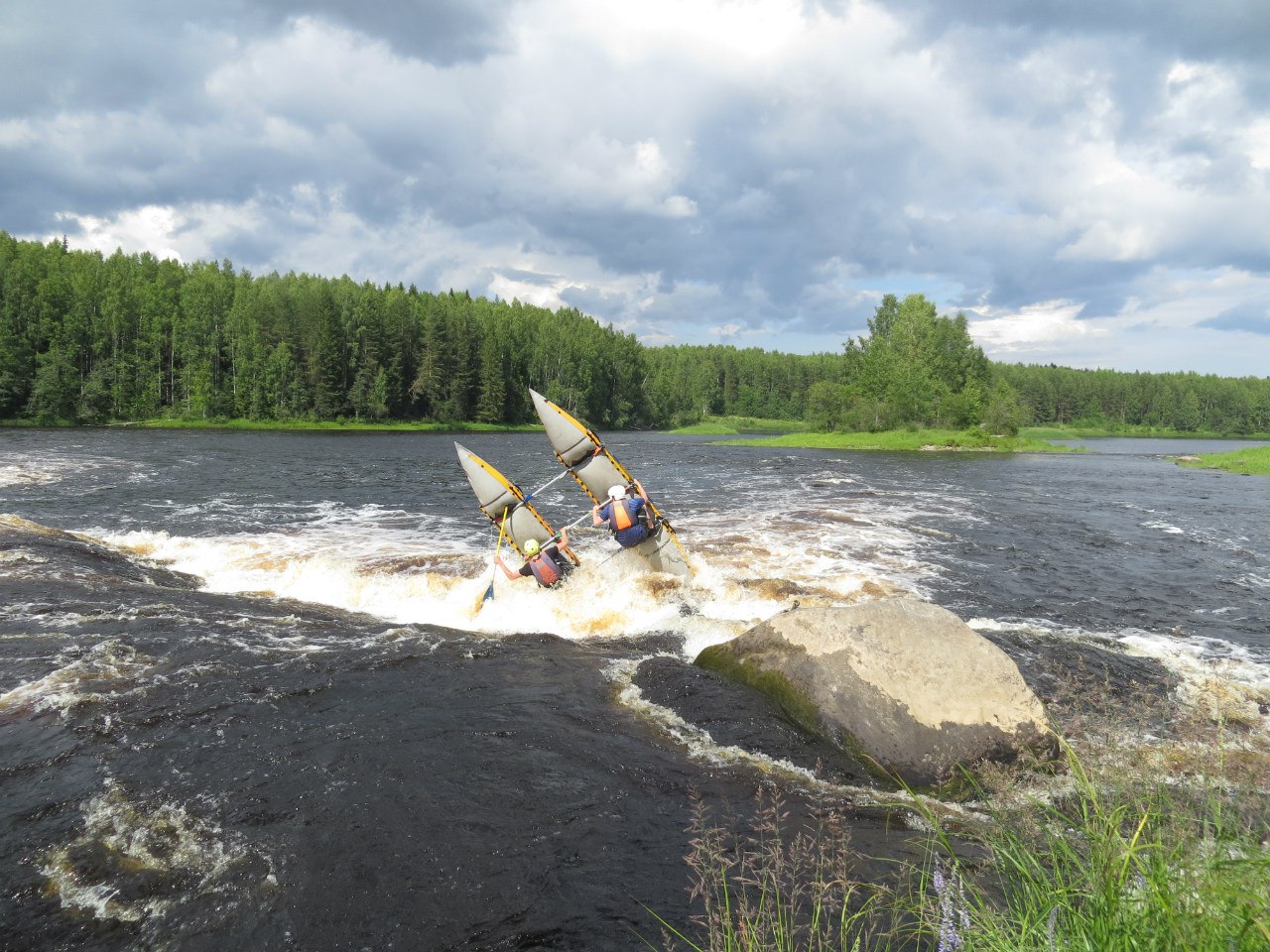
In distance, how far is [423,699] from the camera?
326 inches

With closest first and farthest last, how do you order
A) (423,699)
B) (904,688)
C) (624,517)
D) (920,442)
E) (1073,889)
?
1. (1073,889)
2. (904,688)
3. (423,699)
4. (624,517)
5. (920,442)

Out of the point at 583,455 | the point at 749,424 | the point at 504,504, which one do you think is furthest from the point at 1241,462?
the point at 749,424

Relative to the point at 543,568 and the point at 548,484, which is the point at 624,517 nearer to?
the point at 543,568

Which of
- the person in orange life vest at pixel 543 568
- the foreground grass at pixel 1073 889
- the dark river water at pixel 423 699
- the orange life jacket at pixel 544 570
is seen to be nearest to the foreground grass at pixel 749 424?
the dark river water at pixel 423 699

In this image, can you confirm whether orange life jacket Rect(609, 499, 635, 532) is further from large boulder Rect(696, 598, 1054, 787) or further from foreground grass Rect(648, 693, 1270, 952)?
foreground grass Rect(648, 693, 1270, 952)

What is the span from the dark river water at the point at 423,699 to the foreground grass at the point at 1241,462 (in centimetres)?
2962

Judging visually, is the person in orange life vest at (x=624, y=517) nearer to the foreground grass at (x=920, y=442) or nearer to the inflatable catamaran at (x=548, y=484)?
the inflatable catamaran at (x=548, y=484)

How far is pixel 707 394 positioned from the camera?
13675cm

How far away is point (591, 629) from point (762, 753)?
4.96m

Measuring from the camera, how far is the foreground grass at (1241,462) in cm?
4316

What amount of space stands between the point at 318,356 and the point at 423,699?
254 ft

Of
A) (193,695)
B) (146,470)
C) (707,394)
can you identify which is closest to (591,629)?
(193,695)

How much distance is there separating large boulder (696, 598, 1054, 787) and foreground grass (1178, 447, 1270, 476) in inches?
1934

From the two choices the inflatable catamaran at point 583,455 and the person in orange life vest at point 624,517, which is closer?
the person in orange life vest at point 624,517
